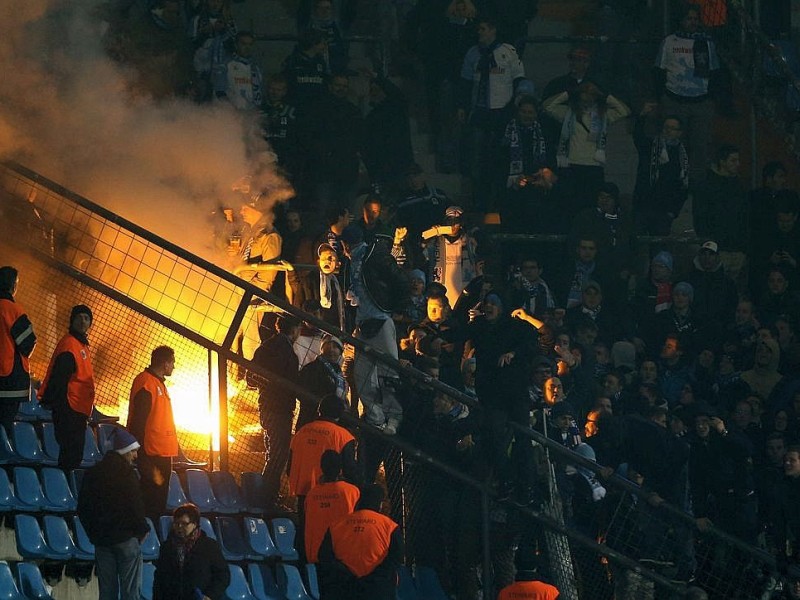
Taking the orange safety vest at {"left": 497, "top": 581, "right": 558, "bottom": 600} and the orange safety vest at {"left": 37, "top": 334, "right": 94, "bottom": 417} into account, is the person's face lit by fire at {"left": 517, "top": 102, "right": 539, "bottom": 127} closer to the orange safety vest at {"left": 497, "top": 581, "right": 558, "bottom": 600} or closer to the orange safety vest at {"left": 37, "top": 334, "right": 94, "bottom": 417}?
the orange safety vest at {"left": 37, "top": 334, "right": 94, "bottom": 417}

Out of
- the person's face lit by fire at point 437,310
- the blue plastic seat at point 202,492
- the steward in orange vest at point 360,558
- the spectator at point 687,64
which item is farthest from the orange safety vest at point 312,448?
the spectator at point 687,64

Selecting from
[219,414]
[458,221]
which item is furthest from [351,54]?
[219,414]

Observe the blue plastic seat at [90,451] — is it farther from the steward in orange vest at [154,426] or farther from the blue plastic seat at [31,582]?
the blue plastic seat at [31,582]

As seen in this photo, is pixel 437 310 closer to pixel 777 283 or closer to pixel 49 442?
pixel 777 283

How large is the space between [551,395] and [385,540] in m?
2.86

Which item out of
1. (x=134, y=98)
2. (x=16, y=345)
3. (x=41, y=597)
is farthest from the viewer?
(x=134, y=98)

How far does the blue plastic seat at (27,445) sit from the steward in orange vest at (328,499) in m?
1.97

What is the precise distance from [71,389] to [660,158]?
726 centimetres

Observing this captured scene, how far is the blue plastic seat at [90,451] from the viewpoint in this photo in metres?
13.7

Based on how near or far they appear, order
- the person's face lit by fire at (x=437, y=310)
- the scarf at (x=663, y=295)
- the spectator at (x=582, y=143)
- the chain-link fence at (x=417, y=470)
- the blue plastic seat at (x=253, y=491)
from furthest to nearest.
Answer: the spectator at (x=582, y=143), the scarf at (x=663, y=295), the person's face lit by fire at (x=437, y=310), the chain-link fence at (x=417, y=470), the blue plastic seat at (x=253, y=491)

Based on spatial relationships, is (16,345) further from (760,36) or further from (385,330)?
(760,36)

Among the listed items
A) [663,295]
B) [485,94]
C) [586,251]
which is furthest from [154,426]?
[485,94]

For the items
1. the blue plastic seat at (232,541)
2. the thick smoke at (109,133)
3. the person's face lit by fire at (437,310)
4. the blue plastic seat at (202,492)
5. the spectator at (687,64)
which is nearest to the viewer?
the blue plastic seat at (232,541)

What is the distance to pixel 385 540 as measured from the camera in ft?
40.6
